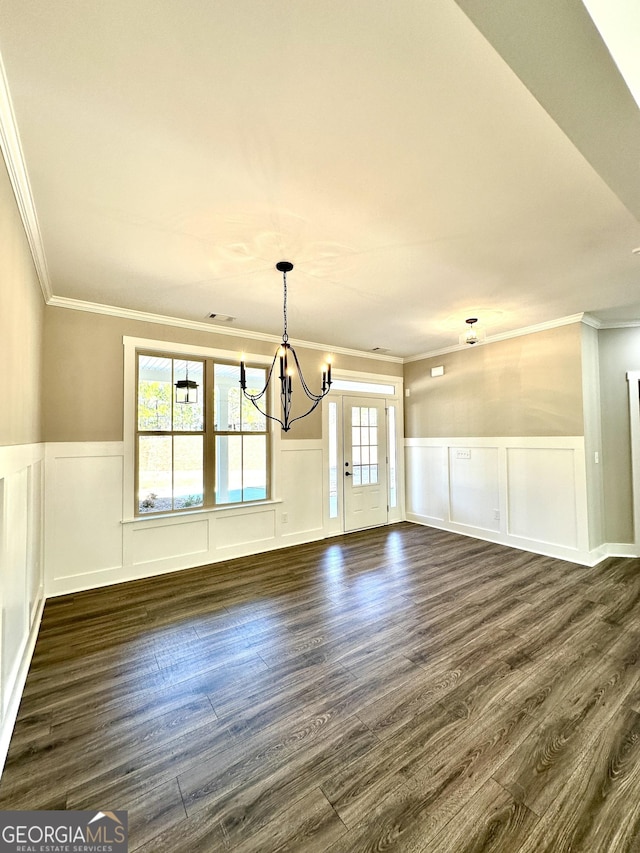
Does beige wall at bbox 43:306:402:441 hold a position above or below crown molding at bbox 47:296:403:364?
below

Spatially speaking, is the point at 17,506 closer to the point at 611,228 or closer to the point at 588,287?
the point at 611,228

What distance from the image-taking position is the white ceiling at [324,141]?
1.06 metres

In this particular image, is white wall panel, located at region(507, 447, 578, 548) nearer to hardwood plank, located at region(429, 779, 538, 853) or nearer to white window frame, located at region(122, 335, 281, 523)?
hardwood plank, located at region(429, 779, 538, 853)

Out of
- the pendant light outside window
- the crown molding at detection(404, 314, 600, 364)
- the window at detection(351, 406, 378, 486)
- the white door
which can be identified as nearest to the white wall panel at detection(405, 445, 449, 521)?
the white door

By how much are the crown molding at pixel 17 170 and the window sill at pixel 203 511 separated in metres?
2.41

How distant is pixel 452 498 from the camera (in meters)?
5.14

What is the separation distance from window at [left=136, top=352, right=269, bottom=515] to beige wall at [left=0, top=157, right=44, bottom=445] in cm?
113

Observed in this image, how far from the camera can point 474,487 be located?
4.86m

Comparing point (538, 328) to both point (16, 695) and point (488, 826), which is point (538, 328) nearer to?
point (488, 826)

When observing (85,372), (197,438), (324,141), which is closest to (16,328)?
(85,372)

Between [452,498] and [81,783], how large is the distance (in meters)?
4.77

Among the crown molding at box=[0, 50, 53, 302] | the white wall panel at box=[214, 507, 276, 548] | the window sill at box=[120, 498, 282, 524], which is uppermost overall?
the crown molding at box=[0, 50, 53, 302]

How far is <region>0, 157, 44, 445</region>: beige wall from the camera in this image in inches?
62.0

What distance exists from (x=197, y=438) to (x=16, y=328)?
2245 mm
